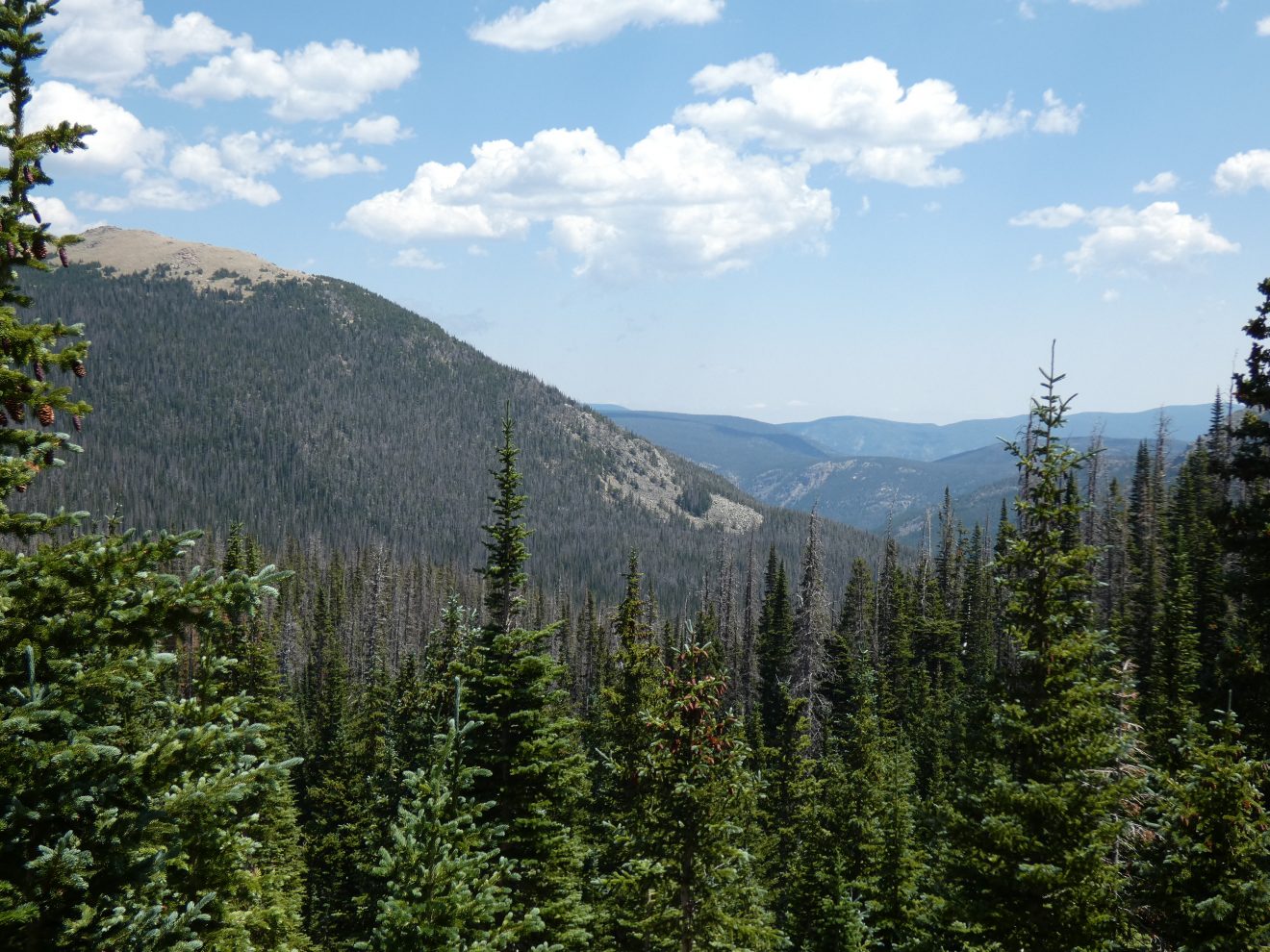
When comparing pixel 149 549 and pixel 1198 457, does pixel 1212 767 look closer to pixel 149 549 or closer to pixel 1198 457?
pixel 149 549

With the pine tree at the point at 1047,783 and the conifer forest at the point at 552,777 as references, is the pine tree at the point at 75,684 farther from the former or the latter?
the pine tree at the point at 1047,783

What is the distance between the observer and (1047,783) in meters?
14.2

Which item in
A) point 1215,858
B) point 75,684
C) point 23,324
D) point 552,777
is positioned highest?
point 23,324

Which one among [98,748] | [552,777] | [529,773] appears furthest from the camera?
[552,777]

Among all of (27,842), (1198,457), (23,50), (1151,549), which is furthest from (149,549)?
(1198,457)

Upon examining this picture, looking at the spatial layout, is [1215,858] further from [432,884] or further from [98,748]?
[98,748]

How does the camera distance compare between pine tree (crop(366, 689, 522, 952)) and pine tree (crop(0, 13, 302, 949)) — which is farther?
pine tree (crop(366, 689, 522, 952))

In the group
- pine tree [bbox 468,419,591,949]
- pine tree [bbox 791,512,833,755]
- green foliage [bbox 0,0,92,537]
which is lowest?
pine tree [bbox 791,512,833,755]

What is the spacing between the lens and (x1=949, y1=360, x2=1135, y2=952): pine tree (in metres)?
13.2

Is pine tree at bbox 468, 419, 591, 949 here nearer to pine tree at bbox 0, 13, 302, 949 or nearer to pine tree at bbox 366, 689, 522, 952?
pine tree at bbox 366, 689, 522, 952

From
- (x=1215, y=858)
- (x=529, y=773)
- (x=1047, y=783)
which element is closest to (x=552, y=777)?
(x=529, y=773)

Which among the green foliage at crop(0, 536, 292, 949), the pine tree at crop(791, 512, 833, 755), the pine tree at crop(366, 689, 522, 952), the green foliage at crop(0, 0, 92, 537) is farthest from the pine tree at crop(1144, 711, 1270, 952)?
the pine tree at crop(791, 512, 833, 755)

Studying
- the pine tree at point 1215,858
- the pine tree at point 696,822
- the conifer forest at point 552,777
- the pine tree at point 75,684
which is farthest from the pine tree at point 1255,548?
the pine tree at point 75,684

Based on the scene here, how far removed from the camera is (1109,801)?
13.5 metres
